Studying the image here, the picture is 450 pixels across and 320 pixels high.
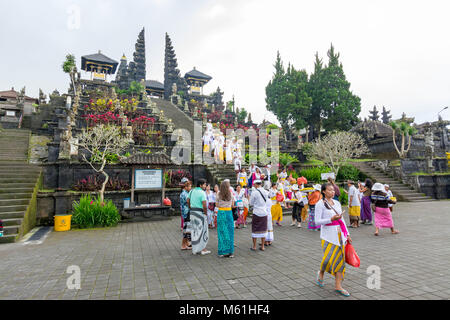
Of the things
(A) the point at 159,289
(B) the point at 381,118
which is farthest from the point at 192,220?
(B) the point at 381,118

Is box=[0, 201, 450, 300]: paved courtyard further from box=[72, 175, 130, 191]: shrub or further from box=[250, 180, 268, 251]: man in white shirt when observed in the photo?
box=[72, 175, 130, 191]: shrub

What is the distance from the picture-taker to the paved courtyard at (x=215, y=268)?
373 cm

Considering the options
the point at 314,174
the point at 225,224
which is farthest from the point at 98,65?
the point at 225,224

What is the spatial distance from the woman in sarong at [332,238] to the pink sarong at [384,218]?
4.93 meters

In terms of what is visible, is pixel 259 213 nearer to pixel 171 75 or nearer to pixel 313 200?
pixel 313 200

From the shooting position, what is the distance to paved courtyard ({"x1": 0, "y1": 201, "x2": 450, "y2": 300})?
12.3ft

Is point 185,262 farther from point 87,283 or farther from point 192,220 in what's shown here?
point 87,283

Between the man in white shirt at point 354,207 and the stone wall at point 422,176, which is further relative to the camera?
the stone wall at point 422,176

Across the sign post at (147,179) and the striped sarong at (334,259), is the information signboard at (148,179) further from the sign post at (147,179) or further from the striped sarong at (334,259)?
the striped sarong at (334,259)

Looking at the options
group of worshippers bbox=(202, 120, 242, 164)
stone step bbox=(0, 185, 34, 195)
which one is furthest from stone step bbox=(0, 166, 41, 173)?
group of worshippers bbox=(202, 120, 242, 164)

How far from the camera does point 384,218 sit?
7570 mm

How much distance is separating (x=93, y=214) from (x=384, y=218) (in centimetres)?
1077

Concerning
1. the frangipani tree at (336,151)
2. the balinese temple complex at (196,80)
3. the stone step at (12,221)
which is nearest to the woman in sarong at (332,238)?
the stone step at (12,221)

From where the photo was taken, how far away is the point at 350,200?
898cm
